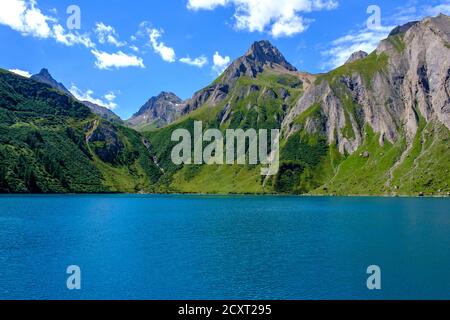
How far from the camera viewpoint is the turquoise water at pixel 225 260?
180ft

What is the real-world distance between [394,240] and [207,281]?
54.5m

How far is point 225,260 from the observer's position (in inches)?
2916

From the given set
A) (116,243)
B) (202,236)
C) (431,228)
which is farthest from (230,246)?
(431,228)

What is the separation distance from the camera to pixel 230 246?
291 feet
